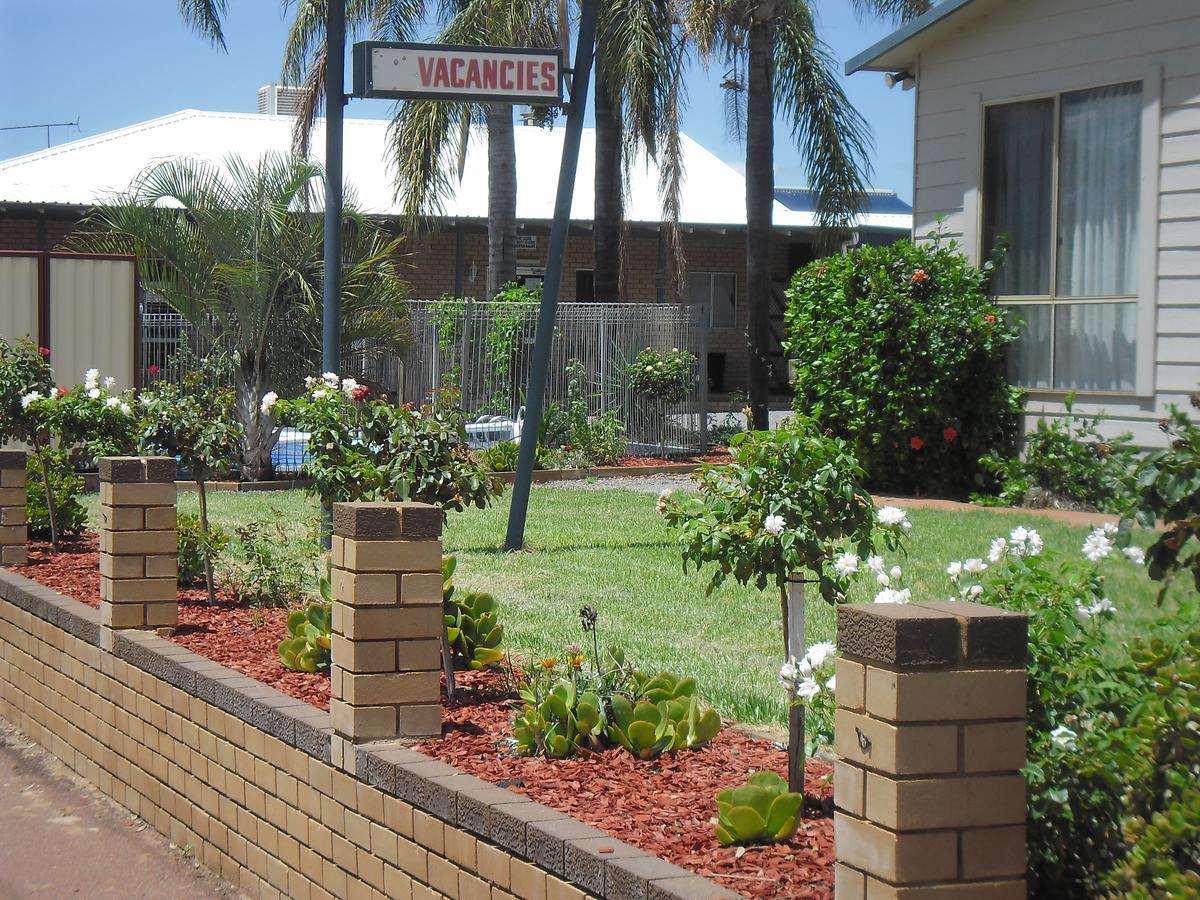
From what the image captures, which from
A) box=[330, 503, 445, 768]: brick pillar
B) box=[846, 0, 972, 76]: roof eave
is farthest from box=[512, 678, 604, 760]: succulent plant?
box=[846, 0, 972, 76]: roof eave

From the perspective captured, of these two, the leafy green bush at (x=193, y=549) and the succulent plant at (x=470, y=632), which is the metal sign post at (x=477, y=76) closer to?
the leafy green bush at (x=193, y=549)

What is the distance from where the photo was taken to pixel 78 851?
5.59 m

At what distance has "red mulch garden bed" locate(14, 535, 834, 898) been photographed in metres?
3.43

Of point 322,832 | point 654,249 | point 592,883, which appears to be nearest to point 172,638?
point 322,832

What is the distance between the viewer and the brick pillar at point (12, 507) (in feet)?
26.9

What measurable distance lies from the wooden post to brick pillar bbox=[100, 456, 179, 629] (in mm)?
3168

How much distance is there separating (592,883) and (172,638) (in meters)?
3.53

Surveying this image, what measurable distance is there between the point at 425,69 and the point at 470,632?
14.8 feet

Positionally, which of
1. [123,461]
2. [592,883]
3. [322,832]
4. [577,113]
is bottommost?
[322,832]

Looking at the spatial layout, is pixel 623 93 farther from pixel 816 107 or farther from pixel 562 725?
pixel 562 725

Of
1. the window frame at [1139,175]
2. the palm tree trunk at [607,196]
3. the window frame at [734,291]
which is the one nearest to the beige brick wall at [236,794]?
the window frame at [1139,175]

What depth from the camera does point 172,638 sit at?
634cm

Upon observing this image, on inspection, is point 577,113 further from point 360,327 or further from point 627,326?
point 627,326

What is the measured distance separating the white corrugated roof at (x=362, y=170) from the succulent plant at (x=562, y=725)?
62.5 ft
